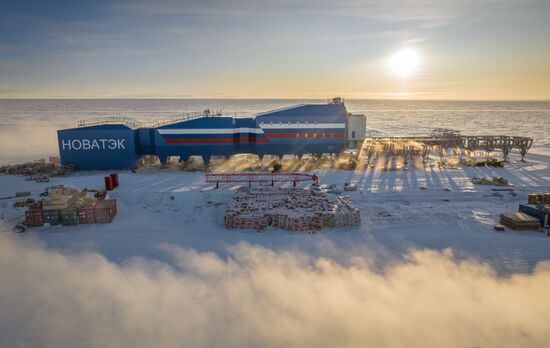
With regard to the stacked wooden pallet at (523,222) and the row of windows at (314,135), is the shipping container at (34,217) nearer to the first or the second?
the row of windows at (314,135)

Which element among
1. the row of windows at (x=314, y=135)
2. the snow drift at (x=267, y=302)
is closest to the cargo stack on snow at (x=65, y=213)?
the snow drift at (x=267, y=302)

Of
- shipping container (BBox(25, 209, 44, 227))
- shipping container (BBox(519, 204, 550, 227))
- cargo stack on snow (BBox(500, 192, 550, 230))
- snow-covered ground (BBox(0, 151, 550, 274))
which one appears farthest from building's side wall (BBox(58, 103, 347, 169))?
cargo stack on snow (BBox(500, 192, 550, 230))

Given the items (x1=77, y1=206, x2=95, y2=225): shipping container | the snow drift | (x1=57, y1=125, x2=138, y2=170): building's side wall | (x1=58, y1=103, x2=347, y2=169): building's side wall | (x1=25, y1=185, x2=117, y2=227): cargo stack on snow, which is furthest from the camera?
(x1=58, y1=103, x2=347, y2=169): building's side wall

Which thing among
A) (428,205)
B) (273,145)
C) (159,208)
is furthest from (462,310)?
(273,145)

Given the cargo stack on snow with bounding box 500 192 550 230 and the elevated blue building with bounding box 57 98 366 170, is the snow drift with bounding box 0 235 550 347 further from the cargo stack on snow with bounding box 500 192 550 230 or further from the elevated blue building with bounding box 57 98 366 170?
the elevated blue building with bounding box 57 98 366 170

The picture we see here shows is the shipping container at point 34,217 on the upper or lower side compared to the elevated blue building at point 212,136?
lower

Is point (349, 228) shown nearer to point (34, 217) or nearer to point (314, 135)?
point (34, 217)

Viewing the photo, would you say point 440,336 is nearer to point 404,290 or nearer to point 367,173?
point 404,290
